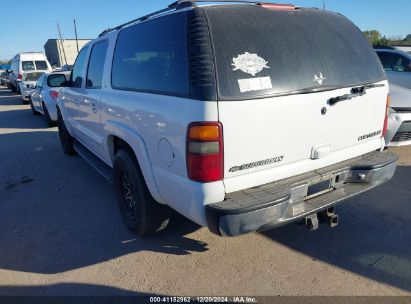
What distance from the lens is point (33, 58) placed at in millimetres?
19219

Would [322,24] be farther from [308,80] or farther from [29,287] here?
[29,287]

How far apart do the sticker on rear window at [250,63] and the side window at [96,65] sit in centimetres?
211

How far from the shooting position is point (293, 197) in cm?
246

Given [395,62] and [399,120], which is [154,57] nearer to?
[399,120]

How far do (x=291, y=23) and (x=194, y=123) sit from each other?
1222 millimetres

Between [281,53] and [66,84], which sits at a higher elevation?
[281,53]

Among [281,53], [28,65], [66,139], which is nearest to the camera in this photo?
[281,53]

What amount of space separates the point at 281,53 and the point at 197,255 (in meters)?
1.89

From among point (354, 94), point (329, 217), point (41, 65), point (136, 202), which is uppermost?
point (41, 65)

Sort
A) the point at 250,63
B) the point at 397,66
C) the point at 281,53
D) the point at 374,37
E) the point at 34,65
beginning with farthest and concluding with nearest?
the point at 374,37, the point at 34,65, the point at 397,66, the point at 281,53, the point at 250,63

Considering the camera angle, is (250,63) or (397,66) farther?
(397,66)

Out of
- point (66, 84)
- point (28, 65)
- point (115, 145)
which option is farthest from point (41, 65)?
point (115, 145)

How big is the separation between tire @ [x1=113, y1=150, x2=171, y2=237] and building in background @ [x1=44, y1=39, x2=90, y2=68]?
3787 centimetres

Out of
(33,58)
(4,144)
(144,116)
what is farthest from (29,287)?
(33,58)
